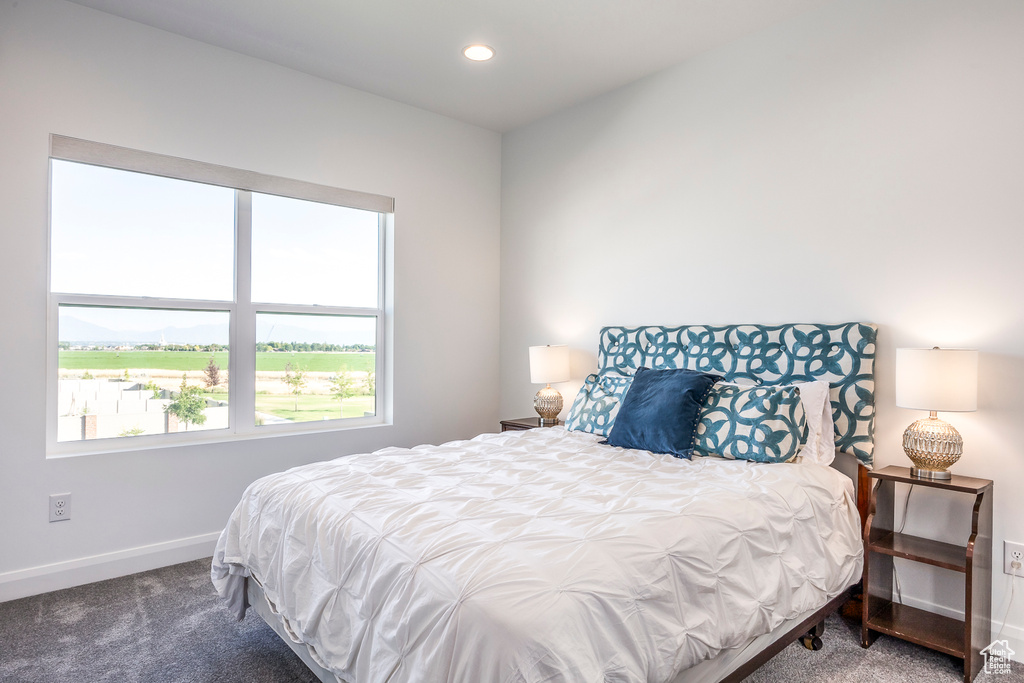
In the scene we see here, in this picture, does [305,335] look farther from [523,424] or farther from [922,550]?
[922,550]

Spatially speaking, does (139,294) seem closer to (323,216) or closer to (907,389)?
(323,216)

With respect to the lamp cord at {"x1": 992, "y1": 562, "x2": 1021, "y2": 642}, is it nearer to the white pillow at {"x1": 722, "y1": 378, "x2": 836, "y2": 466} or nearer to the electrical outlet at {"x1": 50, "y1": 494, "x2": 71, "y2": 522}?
the white pillow at {"x1": 722, "y1": 378, "x2": 836, "y2": 466}

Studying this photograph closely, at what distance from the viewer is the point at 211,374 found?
3.34 metres

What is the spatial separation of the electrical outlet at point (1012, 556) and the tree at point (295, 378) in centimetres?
367

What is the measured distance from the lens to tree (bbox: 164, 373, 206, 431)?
3221mm

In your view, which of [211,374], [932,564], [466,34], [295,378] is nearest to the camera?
[932,564]

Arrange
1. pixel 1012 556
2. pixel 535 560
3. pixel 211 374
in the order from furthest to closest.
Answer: pixel 211 374 < pixel 1012 556 < pixel 535 560

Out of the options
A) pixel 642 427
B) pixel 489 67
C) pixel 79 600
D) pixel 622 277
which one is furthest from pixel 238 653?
pixel 489 67

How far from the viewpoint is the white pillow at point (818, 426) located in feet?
8.28

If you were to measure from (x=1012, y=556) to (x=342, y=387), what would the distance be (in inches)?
141

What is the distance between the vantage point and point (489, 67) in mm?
3461

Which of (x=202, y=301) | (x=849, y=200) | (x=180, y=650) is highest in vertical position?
(x=849, y=200)

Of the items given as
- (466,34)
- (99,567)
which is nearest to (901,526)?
(466,34)

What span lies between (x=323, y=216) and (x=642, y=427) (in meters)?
2.51
